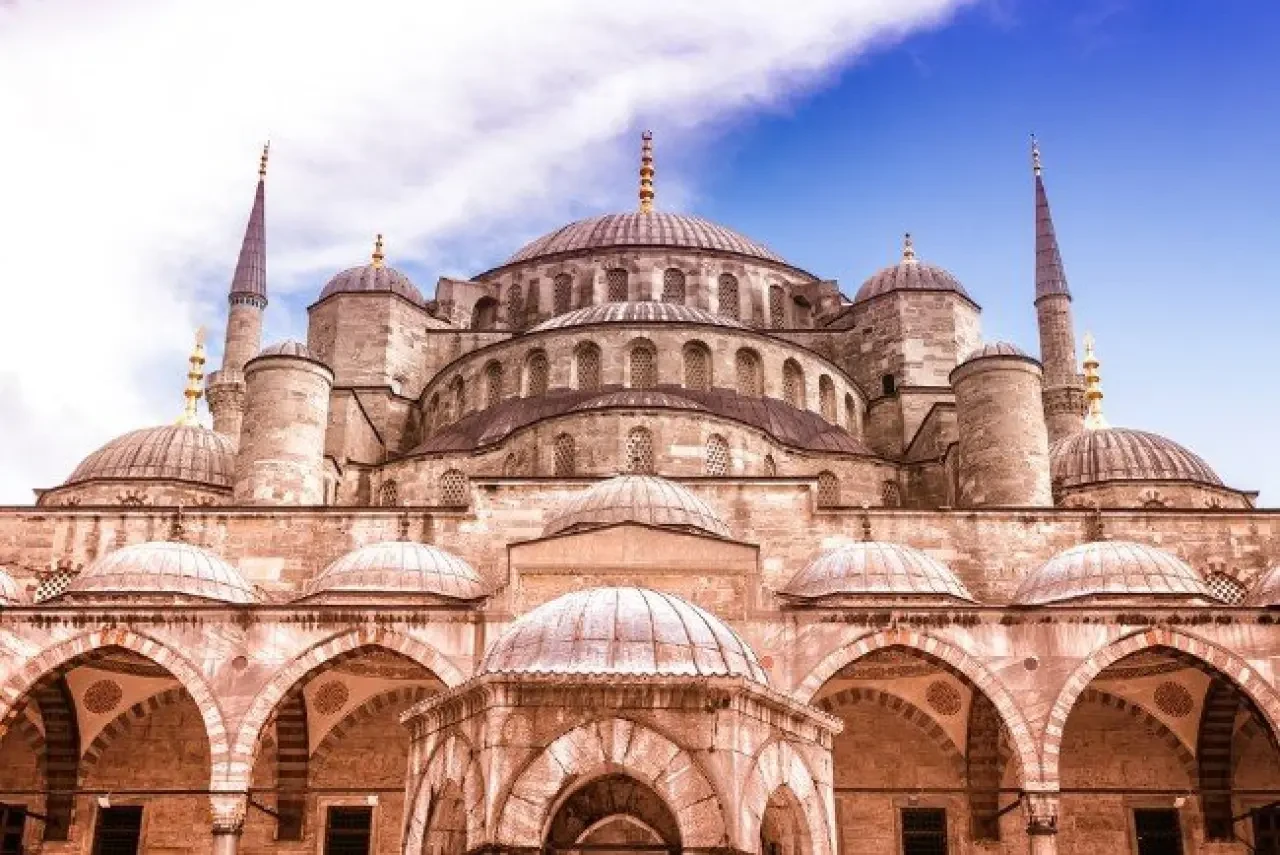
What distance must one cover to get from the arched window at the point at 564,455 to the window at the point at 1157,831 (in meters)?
8.25

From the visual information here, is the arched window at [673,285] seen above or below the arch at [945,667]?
above

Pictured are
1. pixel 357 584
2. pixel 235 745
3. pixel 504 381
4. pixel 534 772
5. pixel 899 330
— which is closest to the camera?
pixel 534 772

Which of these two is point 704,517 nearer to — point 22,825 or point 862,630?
point 862,630

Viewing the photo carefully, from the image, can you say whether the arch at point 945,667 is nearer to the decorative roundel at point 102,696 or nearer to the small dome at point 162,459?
the decorative roundel at point 102,696

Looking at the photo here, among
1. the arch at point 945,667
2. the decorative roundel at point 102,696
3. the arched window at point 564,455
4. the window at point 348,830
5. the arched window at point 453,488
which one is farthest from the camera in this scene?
the arched window at point 453,488

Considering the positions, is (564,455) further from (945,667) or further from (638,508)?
(945,667)

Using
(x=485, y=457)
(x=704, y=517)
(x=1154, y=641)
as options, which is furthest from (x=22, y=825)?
(x=1154, y=641)

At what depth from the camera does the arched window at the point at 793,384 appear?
22891 millimetres

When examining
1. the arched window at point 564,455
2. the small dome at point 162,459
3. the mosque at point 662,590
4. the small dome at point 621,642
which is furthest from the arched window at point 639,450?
the small dome at point 621,642

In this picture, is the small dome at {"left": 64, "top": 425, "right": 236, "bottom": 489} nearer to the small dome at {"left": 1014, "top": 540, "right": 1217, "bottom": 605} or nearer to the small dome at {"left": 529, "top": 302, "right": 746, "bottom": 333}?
the small dome at {"left": 529, "top": 302, "right": 746, "bottom": 333}

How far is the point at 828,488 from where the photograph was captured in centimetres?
2080

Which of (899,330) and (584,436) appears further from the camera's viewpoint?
(899,330)

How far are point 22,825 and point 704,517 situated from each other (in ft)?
28.6

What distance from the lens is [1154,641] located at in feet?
49.3
